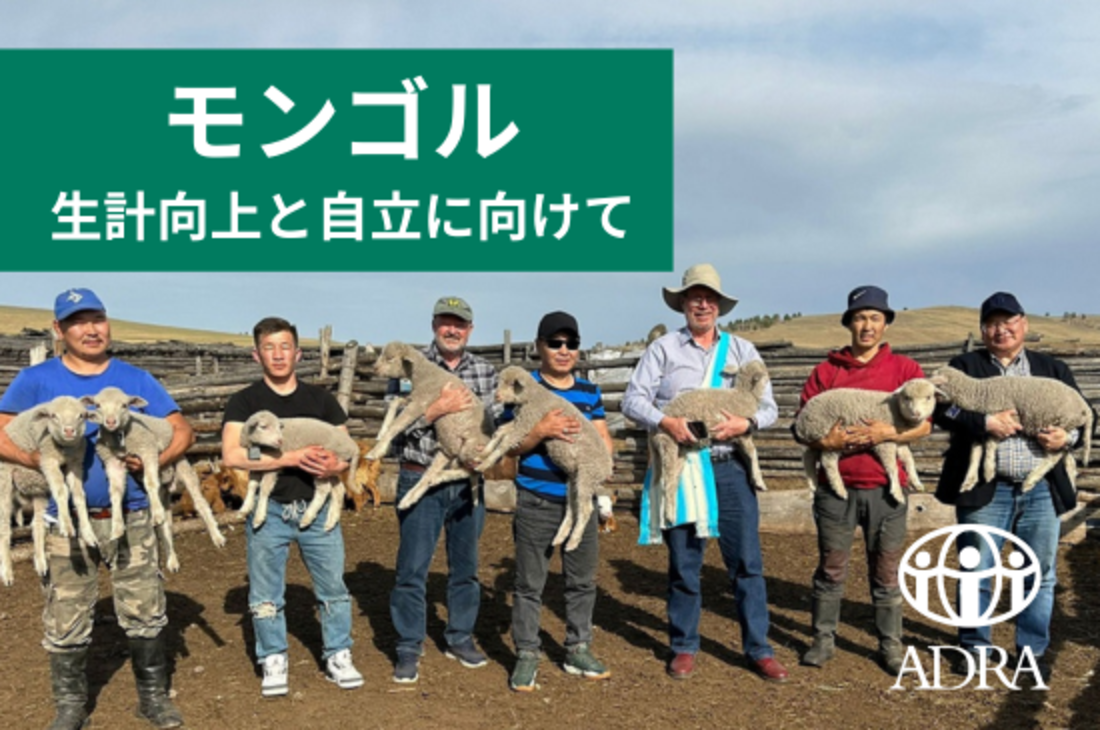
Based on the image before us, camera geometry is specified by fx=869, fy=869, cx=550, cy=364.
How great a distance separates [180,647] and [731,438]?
441 centimetres

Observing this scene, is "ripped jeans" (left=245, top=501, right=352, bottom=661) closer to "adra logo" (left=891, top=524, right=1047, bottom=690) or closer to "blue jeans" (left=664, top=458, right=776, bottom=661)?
"blue jeans" (left=664, top=458, right=776, bottom=661)

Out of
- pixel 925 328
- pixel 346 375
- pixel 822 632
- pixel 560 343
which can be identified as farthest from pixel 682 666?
pixel 925 328

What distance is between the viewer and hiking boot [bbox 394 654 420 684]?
5.77m

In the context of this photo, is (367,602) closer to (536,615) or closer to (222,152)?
(536,615)

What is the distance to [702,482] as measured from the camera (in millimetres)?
5594

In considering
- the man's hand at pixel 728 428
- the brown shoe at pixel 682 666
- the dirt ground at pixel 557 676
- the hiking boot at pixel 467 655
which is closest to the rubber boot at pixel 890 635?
the dirt ground at pixel 557 676

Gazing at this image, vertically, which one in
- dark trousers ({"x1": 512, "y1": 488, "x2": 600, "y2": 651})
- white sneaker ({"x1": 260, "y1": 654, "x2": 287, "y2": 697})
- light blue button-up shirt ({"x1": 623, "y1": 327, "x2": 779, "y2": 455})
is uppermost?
light blue button-up shirt ({"x1": 623, "y1": 327, "x2": 779, "y2": 455})

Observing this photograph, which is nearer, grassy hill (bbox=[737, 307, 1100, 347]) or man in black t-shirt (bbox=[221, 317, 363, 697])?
man in black t-shirt (bbox=[221, 317, 363, 697])

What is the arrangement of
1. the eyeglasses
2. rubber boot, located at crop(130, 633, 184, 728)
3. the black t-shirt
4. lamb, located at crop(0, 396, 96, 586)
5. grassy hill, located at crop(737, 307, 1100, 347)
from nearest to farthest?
lamb, located at crop(0, 396, 96, 586)
rubber boot, located at crop(130, 633, 184, 728)
the black t-shirt
the eyeglasses
grassy hill, located at crop(737, 307, 1100, 347)

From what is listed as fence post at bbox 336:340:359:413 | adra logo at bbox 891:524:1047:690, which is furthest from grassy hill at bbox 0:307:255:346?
adra logo at bbox 891:524:1047:690

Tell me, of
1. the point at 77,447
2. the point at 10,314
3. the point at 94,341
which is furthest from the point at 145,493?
the point at 10,314

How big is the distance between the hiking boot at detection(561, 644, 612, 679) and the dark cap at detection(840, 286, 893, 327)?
278cm

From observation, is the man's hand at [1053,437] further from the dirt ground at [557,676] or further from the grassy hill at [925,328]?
the grassy hill at [925,328]

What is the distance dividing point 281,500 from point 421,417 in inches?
38.9
